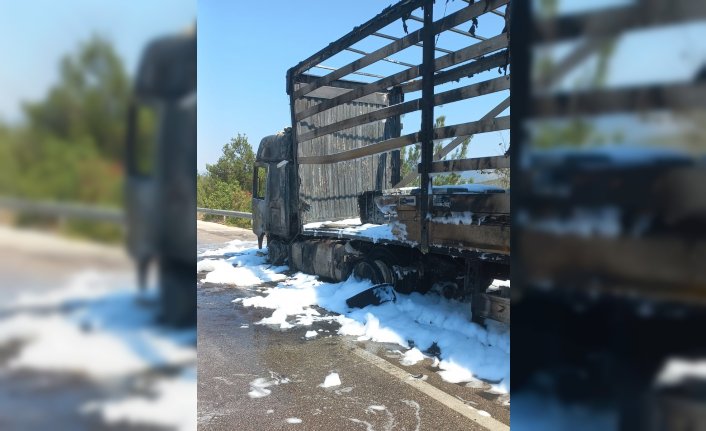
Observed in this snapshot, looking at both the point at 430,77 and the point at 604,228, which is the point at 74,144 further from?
the point at 430,77

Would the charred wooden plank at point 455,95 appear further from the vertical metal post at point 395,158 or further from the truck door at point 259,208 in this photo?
the truck door at point 259,208

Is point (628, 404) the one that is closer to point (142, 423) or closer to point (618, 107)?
point (618, 107)

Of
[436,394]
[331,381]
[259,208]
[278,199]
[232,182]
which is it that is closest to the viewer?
[436,394]

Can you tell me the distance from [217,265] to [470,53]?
710 centimetres

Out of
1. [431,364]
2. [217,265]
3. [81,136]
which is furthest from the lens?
[217,265]

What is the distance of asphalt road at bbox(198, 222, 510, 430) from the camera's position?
3.37 meters

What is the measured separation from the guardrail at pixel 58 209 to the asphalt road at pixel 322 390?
2.87 m

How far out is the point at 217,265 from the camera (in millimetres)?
10055

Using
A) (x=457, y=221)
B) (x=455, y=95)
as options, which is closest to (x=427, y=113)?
(x=455, y=95)

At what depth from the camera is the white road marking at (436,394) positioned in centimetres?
333

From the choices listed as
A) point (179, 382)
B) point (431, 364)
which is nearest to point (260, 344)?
point (431, 364)

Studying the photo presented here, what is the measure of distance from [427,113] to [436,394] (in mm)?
2852

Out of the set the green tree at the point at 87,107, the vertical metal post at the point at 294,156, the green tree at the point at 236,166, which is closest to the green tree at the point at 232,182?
the green tree at the point at 236,166

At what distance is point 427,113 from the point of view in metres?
5.14
